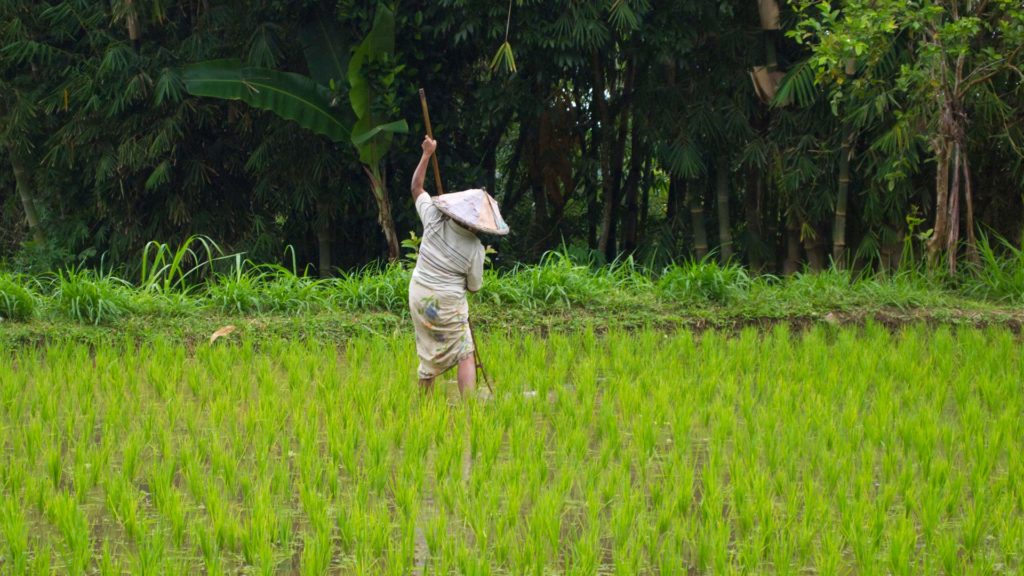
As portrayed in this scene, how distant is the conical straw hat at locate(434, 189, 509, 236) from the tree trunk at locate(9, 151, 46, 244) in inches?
212

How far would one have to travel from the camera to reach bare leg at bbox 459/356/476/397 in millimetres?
4707

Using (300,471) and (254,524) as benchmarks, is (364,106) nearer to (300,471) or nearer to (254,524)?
(300,471)

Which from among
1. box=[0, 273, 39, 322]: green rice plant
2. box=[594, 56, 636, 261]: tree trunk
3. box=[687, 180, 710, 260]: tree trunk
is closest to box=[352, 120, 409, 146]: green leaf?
box=[594, 56, 636, 261]: tree trunk

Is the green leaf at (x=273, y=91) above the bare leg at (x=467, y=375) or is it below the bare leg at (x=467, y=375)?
above

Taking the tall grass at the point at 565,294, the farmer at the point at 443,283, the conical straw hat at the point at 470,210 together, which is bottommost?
the tall grass at the point at 565,294

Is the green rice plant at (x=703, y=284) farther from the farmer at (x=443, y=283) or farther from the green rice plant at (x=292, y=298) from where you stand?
the farmer at (x=443, y=283)

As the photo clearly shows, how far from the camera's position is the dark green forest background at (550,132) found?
7.21m

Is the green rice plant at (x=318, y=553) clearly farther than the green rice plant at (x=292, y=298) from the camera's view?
No

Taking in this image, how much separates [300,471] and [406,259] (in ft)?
14.4

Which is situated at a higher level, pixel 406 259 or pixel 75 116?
pixel 75 116

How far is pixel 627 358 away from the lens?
5.55m

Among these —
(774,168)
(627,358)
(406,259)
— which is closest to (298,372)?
(627,358)

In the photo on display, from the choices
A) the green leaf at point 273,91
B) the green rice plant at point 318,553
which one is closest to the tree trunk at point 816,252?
the green leaf at point 273,91

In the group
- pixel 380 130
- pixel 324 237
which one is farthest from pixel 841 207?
pixel 324 237
